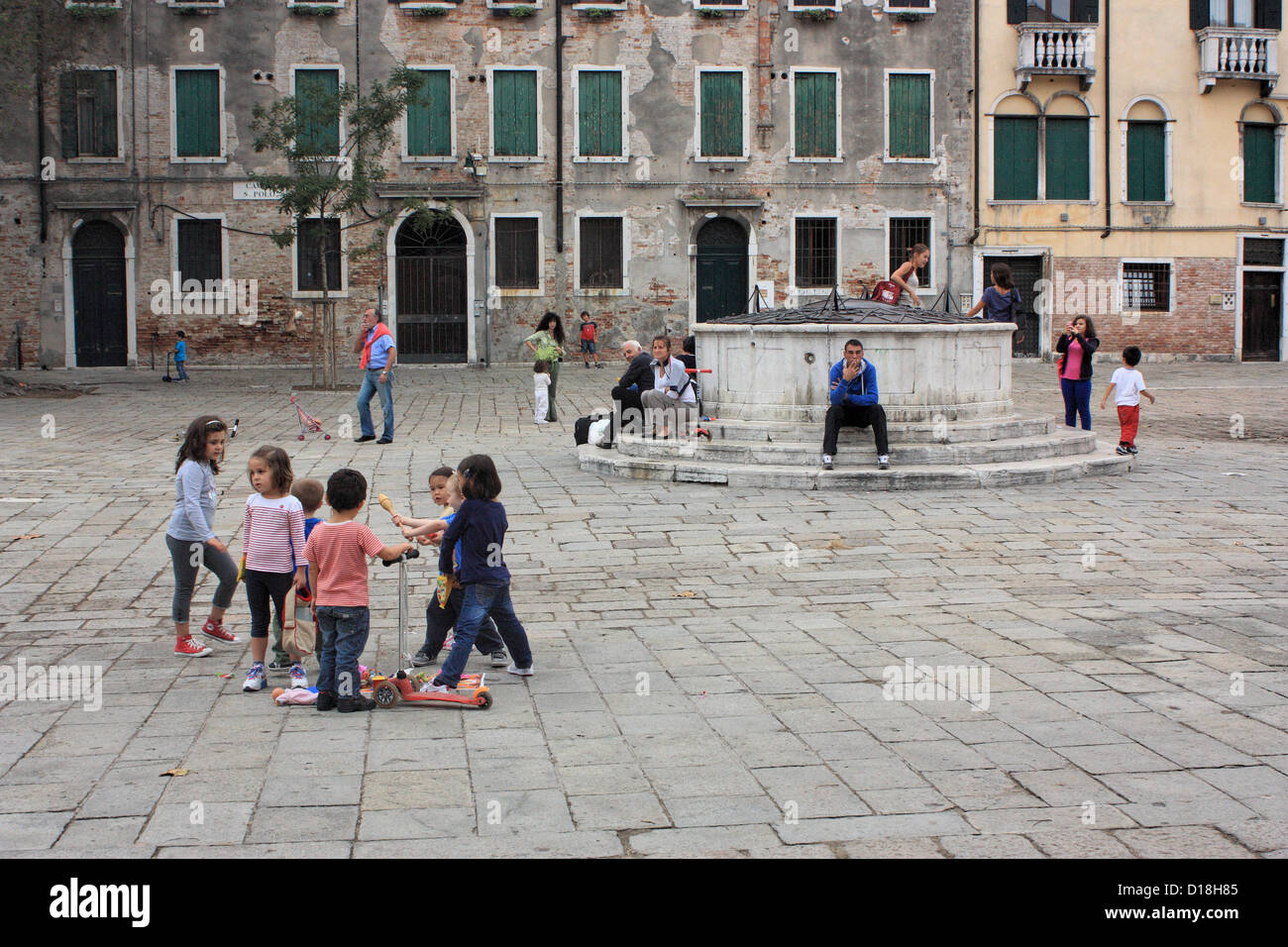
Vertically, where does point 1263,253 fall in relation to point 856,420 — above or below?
above

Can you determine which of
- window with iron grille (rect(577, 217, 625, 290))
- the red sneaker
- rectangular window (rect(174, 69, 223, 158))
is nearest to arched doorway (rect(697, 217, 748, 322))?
window with iron grille (rect(577, 217, 625, 290))

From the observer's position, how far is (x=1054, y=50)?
1271 inches

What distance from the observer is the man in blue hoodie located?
13.0 meters

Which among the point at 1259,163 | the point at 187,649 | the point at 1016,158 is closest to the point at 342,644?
the point at 187,649

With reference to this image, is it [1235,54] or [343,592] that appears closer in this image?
[343,592]

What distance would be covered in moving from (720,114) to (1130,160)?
976cm

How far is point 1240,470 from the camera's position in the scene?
47.1 feet

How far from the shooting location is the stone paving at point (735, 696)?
4.94 metres

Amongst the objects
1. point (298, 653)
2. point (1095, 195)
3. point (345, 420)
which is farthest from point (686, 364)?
point (1095, 195)

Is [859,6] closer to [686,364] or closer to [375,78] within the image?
[375,78]

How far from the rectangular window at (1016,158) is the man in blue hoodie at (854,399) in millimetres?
21382

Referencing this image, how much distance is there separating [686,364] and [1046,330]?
756 inches

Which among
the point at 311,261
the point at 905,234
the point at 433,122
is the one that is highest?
the point at 433,122

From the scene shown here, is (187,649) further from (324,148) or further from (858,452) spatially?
(324,148)
